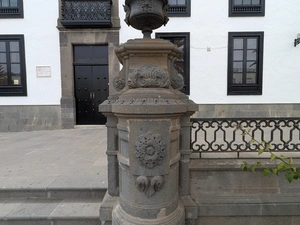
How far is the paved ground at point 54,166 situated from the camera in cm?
258

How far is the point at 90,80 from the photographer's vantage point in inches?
294

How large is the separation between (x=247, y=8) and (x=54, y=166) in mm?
→ 8186

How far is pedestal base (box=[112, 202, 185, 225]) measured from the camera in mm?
1794

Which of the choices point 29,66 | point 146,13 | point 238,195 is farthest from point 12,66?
point 238,195

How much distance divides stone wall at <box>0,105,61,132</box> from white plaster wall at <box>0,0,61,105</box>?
26 centimetres

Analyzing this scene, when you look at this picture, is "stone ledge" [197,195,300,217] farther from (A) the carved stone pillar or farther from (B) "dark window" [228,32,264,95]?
(B) "dark window" [228,32,264,95]

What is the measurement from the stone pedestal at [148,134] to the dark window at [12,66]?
6960 mm

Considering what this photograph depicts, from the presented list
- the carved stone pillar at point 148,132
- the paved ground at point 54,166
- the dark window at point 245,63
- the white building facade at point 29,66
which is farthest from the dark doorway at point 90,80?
the carved stone pillar at point 148,132

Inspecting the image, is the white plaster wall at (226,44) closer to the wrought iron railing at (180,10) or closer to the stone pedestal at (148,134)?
the wrought iron railing at (180,10)

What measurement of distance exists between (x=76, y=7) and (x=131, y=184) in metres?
7.32

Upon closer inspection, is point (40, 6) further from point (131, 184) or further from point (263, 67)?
point (263, 67)

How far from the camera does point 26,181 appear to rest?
263cm

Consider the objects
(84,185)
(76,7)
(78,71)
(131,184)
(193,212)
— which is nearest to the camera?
(131,184)

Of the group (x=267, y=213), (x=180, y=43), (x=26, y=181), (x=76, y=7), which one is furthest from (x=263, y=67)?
(x=26, y=181)
